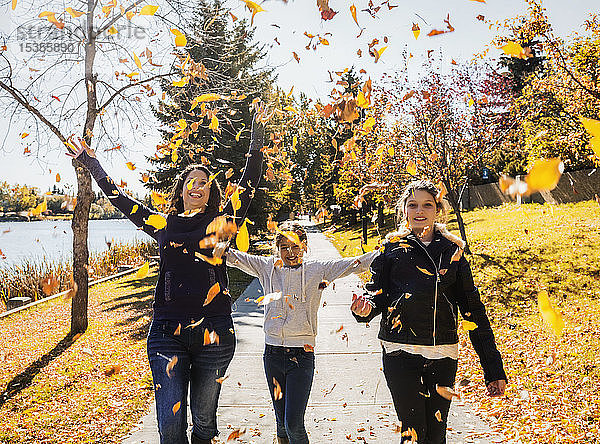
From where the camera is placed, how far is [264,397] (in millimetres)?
5375

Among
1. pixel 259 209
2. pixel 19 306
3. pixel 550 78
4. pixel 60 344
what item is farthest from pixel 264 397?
pixel 259 209

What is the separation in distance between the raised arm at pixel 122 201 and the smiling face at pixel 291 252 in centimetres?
86

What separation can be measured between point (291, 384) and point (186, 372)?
0.72 meters

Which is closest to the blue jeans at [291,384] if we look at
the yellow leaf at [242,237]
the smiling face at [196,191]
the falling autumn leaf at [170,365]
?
the yellow leaf at [242,237]

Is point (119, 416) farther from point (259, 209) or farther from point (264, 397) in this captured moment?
point (259, 209)

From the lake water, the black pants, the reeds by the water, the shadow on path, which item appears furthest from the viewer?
the lake water

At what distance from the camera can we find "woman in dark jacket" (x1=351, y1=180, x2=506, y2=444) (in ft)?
9.66

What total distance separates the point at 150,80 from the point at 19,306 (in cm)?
635

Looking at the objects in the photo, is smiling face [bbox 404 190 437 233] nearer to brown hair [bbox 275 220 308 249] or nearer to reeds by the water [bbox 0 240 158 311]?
brown hair [bbox 275 220 308 249]

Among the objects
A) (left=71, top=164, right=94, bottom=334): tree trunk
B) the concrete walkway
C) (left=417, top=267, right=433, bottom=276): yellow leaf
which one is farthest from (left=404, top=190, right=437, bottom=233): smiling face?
(left=71, top=164, right=94, bottom=334): tree trunk

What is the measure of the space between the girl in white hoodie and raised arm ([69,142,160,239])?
0.55 m

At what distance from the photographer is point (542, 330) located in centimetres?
764

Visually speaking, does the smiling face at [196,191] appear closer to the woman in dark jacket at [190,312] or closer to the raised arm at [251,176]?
the woman in dark jacket at [190,312]

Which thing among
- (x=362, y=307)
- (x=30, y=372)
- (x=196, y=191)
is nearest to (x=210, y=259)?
(x=196, y=191)
